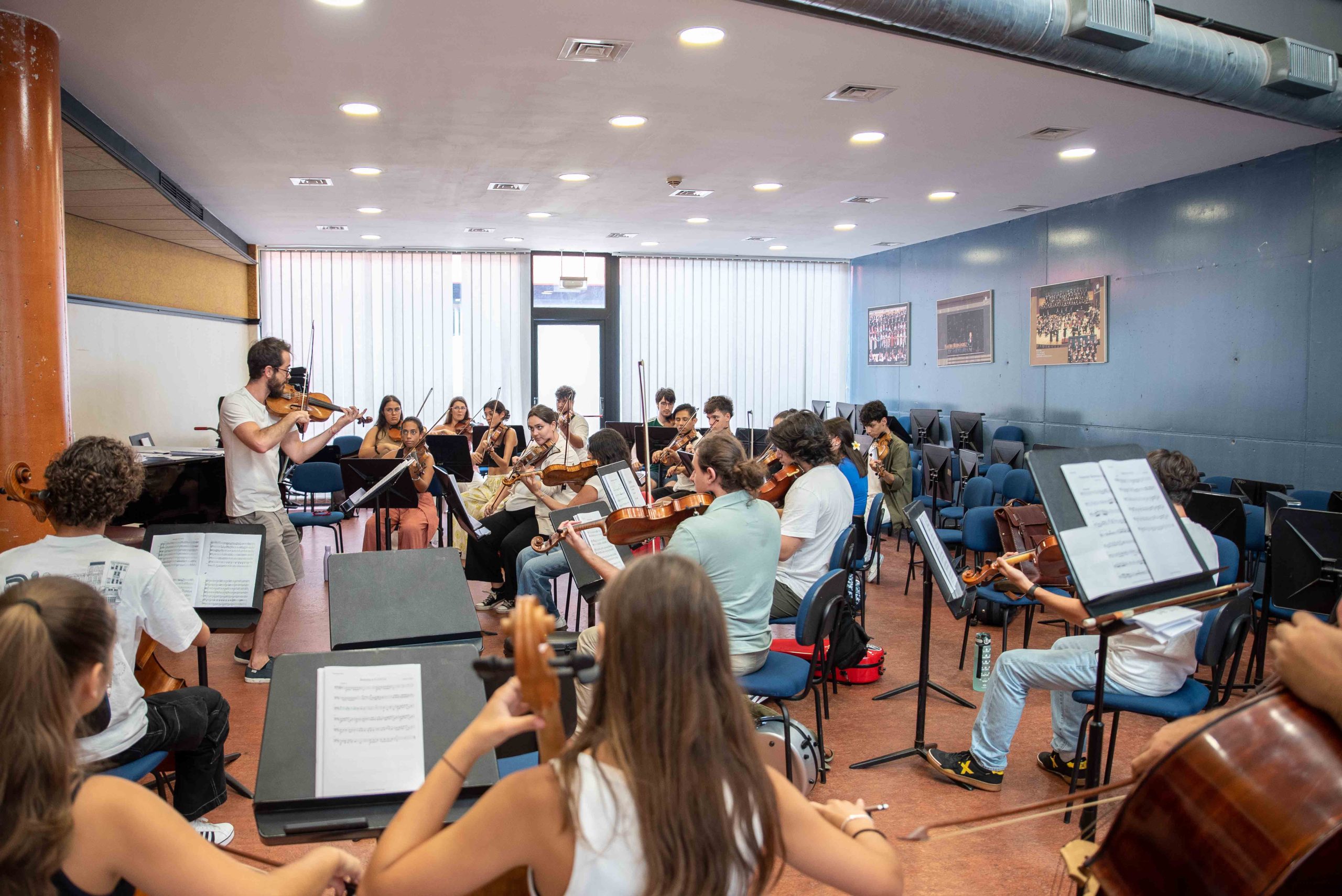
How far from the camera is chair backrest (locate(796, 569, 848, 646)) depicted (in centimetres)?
322

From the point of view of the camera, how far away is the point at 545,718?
1251 millimetres

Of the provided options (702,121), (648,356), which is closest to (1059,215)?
(702,121)

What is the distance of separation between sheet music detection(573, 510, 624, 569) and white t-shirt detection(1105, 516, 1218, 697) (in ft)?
5.77

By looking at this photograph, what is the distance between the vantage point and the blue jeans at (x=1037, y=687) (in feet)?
10.1

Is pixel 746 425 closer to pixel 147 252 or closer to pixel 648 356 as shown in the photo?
pixel 648 356

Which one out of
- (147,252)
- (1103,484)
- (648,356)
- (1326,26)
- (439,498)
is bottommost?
(439,498)

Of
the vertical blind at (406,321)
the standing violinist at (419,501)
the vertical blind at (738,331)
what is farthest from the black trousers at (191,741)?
the vertical blind at (738,331)

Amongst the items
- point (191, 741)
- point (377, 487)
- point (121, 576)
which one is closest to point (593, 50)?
point (377, 487)

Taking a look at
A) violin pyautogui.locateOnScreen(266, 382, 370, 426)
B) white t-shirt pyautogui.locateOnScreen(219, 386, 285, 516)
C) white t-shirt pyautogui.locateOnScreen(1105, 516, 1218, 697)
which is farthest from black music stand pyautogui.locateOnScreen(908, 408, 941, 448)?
white t-shirt pyautogui.locateOnScreen(219, 386, 285, 516)

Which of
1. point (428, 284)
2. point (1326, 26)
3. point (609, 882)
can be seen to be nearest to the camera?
point (609, 882)

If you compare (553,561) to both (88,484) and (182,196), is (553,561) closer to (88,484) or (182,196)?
(88,484)

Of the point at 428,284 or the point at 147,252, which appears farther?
the point at 428,284

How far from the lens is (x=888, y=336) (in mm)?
10977

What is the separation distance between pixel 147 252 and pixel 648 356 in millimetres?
5469
